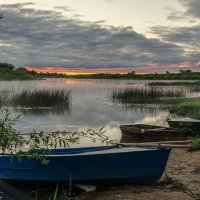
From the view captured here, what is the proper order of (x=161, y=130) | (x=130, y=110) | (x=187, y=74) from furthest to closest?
(x=187, y=74) < (x=130, y=110) < (x=161, y=130)

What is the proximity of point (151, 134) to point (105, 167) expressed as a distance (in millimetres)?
6407

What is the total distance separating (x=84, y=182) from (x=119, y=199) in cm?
103

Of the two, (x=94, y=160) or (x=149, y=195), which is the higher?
(x=94, y=160)

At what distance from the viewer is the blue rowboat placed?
7.12 m

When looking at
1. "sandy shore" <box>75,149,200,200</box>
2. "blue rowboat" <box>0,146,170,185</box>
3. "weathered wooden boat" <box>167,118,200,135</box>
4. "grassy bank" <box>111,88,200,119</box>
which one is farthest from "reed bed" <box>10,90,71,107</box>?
"blue rowboat" <box>0,146,170,185</box>

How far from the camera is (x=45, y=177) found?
759 cm

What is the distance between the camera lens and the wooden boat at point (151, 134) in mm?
12898

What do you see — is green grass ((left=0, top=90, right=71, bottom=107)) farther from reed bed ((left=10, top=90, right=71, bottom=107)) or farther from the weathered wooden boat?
the weathered wooden boat

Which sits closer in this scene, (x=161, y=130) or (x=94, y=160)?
(x=94, y=160)

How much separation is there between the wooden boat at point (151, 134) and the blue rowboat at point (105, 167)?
18.2 ft

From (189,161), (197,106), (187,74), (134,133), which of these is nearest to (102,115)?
(197,106)

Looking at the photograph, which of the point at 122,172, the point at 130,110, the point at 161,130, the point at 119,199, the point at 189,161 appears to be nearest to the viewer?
the point at 119,199

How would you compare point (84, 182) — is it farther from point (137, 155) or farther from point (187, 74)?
point (187, 74)

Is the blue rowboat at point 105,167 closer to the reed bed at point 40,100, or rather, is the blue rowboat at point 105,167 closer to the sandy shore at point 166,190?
the sandy shore at point 166,190
